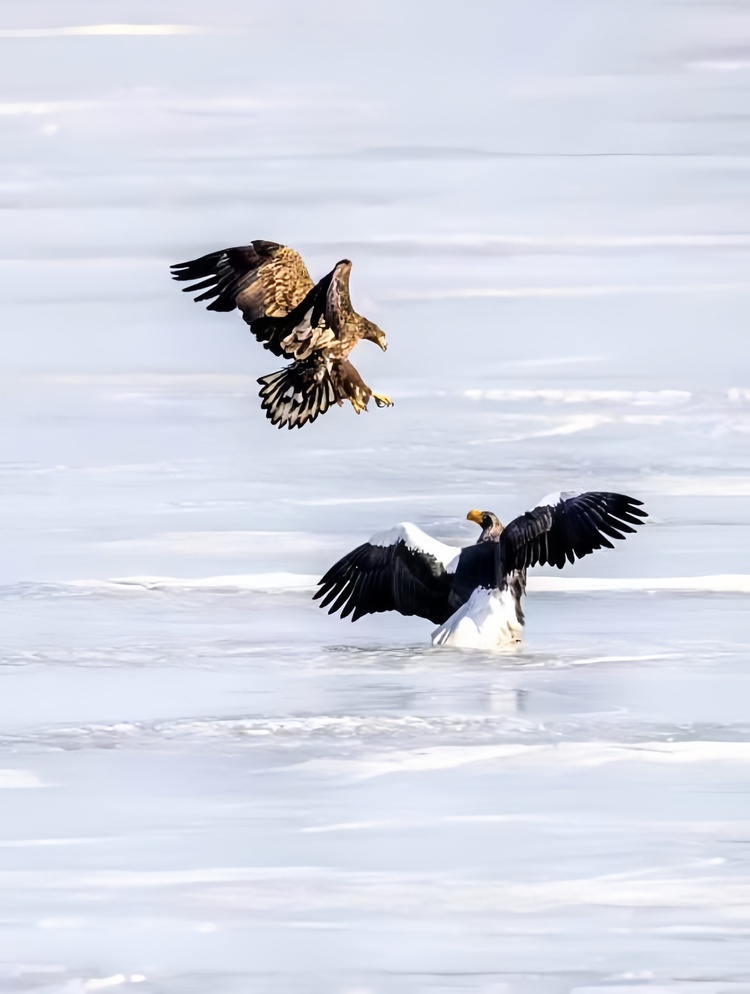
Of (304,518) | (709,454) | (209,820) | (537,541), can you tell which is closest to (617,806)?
(209,820)

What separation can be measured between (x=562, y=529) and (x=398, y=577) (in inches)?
28.1

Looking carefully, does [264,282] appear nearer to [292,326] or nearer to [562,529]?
[292,326]

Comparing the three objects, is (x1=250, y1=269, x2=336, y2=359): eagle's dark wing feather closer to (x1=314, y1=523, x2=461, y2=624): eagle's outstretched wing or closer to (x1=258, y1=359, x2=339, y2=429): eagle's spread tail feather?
(x1=258, y1=359, x2=339, y2=429): eagle's spread tail feather

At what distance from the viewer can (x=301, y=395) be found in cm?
1014

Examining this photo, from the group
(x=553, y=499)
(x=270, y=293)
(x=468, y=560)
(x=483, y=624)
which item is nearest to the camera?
(x=483, y=624)

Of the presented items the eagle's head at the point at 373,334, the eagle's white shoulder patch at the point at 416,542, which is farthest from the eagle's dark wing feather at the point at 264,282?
the eagle's white shoulder patch at the point at 416,542

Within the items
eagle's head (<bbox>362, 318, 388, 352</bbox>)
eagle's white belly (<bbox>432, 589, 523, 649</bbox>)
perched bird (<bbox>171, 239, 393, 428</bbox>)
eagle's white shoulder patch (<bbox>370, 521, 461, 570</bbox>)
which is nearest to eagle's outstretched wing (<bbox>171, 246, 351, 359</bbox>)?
perched bird (<bbox>171, 239, 393, 428</bbox>)

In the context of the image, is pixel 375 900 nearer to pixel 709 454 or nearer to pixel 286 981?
pixel 286 981

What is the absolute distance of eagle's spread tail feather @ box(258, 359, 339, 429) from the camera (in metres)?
10.1

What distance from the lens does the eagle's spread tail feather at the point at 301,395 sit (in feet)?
33.2

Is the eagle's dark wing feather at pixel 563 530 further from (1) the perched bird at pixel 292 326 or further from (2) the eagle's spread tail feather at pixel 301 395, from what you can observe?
(2) the eagle's spread tail feather at pixel 301 395

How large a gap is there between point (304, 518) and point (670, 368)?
268 cm

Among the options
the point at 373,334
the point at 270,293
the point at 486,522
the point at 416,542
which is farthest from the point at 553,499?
the point at 270,293

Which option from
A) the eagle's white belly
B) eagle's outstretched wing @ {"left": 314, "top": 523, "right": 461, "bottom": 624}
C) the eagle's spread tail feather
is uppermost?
the eagle's spread tail feather
